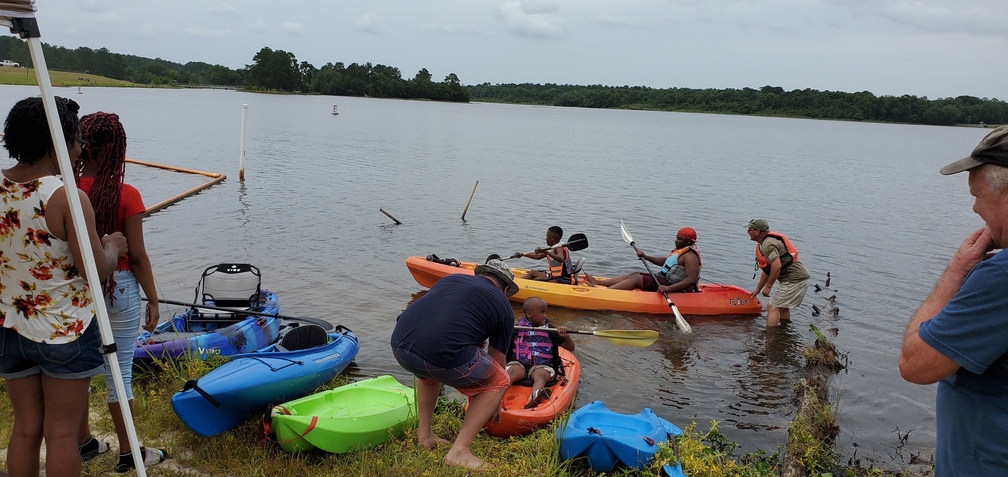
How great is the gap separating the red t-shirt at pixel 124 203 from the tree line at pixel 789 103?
330ft

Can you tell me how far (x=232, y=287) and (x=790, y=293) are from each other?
759cm

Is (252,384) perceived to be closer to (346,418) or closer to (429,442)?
(346,418)

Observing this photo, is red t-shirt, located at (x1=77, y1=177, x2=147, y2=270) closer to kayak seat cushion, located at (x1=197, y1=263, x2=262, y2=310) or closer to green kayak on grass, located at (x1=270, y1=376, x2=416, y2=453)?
green kayak on grass, located at (x1=270, y1=376, x2=416, y2=453)

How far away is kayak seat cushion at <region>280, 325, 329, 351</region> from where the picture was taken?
6.31 m

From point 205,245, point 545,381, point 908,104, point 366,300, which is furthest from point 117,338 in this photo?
point 908,104

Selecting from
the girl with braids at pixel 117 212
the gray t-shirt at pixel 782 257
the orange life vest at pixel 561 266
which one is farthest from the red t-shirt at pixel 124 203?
the gray t-shirt at pixel 782 257

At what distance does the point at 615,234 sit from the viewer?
16359 millimetres

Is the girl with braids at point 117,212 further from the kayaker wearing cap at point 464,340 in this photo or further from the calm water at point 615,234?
the calm water at point 615,234

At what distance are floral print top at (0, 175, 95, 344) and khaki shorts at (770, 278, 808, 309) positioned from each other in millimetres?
9062

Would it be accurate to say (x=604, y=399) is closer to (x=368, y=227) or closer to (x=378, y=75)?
(x=368, y=227)

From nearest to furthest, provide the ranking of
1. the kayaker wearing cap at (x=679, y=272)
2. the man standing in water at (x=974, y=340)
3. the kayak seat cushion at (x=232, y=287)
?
the man standing in water at (x=974, y=340), the kayak seat cushion at (x=232, y=287), the kayaker wearing cap at (x=679, y=272)

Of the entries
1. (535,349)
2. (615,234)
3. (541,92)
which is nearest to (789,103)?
(541,92)

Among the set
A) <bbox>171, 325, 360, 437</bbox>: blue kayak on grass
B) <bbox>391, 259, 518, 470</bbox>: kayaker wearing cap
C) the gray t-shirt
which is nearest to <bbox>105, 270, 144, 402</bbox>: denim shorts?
<bbox>171, 325, 360, 437</bbox>: blue kayak on grass

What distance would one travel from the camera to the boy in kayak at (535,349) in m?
6.23
